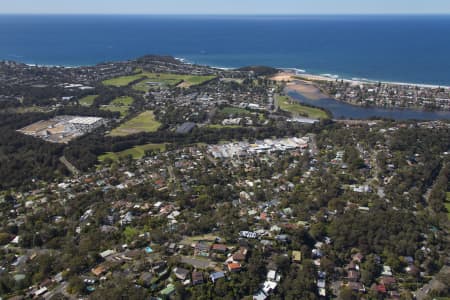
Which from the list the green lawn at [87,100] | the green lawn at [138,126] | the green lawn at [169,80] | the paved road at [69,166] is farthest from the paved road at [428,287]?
the green lawn at [169,80]

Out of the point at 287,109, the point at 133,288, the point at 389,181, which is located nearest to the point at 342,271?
the point at 133,288

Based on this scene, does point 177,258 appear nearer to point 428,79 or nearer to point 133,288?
point 133,288

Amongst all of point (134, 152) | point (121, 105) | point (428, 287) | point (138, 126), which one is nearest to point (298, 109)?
point (138, 126)

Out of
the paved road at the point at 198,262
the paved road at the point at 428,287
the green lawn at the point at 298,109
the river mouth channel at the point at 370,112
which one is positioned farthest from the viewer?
the green lawn at the point at 298,109

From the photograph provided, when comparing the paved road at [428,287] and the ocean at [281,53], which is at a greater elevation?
the ocean at [281,53]

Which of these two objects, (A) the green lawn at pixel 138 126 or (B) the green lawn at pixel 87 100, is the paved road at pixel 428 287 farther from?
(B) the green lawn at pixel 87 100

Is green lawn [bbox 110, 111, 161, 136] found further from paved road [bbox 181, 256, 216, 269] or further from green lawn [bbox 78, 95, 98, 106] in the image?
paved road [bbox 181, 256, 216, 269]

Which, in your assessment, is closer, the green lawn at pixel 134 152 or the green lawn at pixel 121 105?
the green lawn at pixel 134 152
